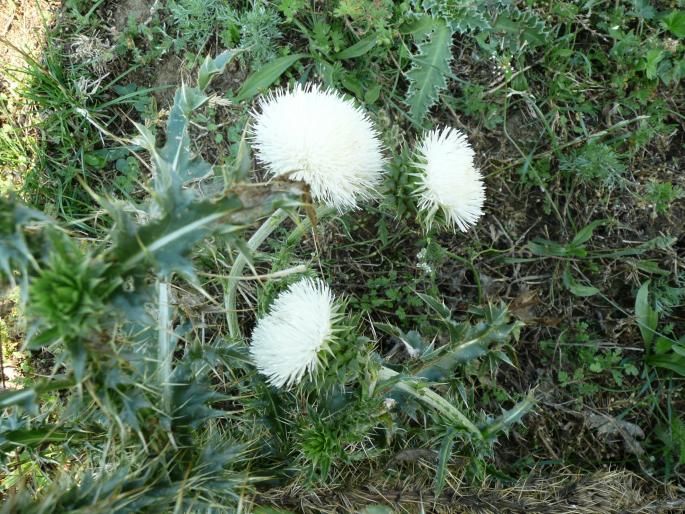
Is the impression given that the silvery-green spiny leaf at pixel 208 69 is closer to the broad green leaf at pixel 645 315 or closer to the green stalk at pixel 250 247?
the green stalk at pixel 250 247

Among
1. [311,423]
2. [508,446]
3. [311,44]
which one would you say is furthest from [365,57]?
[508,446]

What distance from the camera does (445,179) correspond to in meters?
2.26

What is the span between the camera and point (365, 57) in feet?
10.8

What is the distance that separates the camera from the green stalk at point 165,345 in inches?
80.0

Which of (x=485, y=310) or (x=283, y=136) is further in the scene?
(x=485, y=310)

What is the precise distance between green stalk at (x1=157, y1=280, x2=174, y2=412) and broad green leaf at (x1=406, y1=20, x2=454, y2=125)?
5.45 feet

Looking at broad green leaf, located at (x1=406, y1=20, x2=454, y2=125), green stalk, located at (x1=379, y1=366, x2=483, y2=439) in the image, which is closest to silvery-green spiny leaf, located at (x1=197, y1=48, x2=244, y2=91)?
broad green leaf, located at (x1=406, y1=20, x2=454, y2=125)

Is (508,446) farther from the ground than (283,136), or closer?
closer

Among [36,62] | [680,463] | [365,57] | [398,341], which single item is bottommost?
[680,463]

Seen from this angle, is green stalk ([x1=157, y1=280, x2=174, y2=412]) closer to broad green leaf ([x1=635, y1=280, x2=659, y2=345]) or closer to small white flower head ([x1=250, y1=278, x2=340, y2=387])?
small white flower head ([x1=250, y1=278, x2=340, y2=387])

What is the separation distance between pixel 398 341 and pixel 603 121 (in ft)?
5.67

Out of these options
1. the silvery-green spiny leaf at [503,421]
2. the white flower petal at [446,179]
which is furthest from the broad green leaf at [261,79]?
the silvery-green spiny leaf at [503,421]

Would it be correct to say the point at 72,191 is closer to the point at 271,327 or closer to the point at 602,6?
the point at 271,327

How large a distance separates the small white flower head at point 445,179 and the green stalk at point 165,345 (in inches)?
40.2
